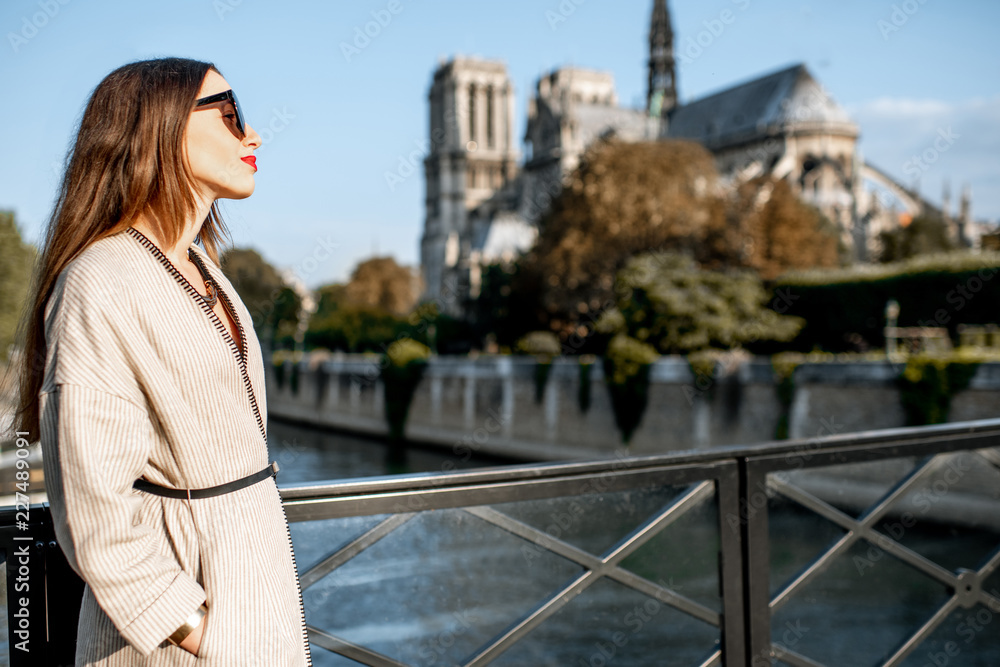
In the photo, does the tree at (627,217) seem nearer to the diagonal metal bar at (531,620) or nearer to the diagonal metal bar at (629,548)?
the diagonal metal bar at (629,548)

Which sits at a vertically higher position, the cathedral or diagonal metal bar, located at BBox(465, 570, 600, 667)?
the cathedral

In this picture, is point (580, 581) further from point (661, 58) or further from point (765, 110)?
point (661, 58)

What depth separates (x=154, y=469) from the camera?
1.36m

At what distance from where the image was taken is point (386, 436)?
32.9m

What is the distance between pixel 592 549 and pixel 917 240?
42.7m

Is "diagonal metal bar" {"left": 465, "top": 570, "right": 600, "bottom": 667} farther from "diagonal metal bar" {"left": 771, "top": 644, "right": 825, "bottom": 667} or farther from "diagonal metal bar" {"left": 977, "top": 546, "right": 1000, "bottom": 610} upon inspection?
"diagonal metal bar" {"left": 977, "top": 546, "right": 1000, "bottom": 610}

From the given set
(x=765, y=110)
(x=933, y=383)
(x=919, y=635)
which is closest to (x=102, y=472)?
(x=919, y=635)

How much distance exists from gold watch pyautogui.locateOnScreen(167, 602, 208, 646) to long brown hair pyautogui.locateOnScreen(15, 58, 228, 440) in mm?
413

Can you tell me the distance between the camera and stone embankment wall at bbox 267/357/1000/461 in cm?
1634

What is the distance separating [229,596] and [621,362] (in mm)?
20776

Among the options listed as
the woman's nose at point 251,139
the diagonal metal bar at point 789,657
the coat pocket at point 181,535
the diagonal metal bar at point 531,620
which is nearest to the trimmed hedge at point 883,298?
the diagonal metal bar at point 789,657

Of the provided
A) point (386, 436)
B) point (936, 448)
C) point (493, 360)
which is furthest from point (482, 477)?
point (386, 436)

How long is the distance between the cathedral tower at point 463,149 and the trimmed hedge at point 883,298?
49386 mm

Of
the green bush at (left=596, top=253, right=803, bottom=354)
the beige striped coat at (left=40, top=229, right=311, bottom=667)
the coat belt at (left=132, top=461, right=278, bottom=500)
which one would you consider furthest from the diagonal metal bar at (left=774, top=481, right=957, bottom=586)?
the green bush at (left=596, top=253, right=803, bottom=354)
